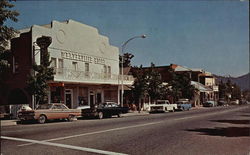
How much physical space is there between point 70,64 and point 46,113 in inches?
421

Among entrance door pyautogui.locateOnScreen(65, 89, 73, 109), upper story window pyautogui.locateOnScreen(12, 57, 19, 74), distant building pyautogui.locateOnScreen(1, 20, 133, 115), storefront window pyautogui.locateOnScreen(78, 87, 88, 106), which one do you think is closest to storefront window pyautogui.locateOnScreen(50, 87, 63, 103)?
distant building pyautogui.locateOnScreen(1, 20, 133, 115)

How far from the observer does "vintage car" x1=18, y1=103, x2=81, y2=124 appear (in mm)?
18828

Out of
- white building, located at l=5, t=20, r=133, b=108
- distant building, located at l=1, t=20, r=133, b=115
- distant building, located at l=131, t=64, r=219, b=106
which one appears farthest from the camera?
distant building, located at l=131, t=64, r=219, b=106

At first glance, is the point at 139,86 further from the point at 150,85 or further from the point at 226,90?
the point at 226,90

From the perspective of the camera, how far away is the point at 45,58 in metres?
23.5

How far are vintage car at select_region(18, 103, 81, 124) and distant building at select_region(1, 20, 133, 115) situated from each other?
13.6 feet

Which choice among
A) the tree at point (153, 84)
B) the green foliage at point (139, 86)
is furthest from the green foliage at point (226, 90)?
the green foliage at point (139, 86)

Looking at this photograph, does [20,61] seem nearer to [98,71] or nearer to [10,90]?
[10,90]

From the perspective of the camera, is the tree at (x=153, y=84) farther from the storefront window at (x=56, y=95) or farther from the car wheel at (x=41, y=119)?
the car wheel at (x=41, y=119)

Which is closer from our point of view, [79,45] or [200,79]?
[79,45]

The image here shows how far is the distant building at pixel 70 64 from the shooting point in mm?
25672

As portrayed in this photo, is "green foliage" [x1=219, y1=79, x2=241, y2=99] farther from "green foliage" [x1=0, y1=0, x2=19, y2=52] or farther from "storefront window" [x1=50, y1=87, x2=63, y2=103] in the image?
"green foliage" [x1=0, y1=0, x2=19, y2=52]

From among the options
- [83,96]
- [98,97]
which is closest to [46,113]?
[83,96]

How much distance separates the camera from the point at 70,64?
1158 inches
